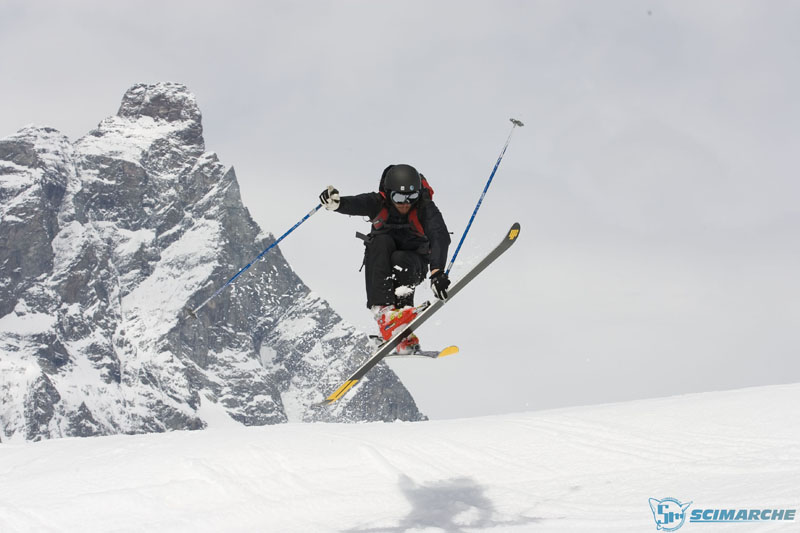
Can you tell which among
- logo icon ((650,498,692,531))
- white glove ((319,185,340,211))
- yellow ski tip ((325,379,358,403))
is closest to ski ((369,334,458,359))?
yellow ski tip ((325,379,358,403))

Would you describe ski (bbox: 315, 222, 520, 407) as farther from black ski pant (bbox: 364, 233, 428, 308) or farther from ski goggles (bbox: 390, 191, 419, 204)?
ski goggles (bbox: 390, 191, 419, 204)

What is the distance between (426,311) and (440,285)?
57 cm

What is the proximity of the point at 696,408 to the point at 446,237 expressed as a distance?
427 cm

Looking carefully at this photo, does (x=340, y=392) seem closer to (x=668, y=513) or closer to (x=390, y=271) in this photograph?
(x=390, y=271)

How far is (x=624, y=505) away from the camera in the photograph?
738 centimetres

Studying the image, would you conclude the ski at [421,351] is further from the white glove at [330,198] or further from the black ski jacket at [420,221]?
the white glove at [330,198]

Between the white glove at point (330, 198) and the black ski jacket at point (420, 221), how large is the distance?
7cm

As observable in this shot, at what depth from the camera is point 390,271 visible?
966cm

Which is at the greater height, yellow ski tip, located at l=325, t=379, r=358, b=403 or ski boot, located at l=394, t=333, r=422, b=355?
ski boot, located at l=394, t=333, r=422, b=355

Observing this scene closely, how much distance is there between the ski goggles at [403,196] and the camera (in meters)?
9.41

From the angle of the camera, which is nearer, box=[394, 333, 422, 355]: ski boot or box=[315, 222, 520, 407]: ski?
box=[315, 222, 520, 407]: ski

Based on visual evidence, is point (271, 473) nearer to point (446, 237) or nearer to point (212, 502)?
point (212, 502)

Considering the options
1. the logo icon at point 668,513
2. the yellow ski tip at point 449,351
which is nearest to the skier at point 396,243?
the yellow ski tip at point 449,351

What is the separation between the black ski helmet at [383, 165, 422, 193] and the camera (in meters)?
9.34
